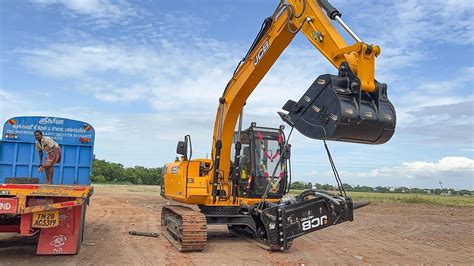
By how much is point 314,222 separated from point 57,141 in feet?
22.9

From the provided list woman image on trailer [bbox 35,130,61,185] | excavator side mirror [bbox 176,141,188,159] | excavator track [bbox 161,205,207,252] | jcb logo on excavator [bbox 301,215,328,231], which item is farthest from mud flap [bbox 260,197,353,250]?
woman image on trailer [bbox 35,130,61,185]

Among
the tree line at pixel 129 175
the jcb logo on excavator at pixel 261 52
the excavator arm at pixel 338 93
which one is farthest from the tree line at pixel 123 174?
the excavator arm at pixel 338 93

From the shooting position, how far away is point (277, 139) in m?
11.4

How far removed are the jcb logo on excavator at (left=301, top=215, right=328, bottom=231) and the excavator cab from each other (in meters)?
3.76

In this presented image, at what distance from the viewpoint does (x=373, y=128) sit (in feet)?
20.0

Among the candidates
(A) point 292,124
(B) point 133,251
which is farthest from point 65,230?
(A) point 292,124

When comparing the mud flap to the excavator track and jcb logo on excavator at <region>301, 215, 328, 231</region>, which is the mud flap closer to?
jcb logo on excavator at <region>301, 215, 328, 231</region>

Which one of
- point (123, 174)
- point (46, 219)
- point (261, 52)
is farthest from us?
point (123, 174)

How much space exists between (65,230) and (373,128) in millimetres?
5426

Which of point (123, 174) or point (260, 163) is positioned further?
point (123, 174)

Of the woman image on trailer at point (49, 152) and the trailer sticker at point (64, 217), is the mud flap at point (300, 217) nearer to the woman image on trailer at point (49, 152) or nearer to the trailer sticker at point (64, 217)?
the trailer sticker at point (64, 217)

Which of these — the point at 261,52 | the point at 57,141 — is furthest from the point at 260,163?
the point at 57,141

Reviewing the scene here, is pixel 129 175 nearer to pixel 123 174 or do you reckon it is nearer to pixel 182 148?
pixel 123 174

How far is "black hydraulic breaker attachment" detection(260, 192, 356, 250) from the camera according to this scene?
6820 mm
